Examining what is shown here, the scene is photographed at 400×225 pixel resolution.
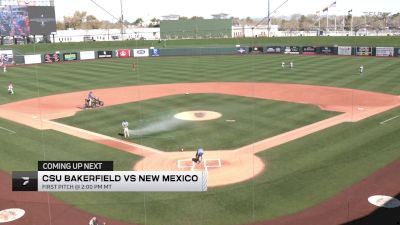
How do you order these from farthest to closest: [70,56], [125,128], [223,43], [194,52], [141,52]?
[223,43]
[194,52]
[141,52]
[70,56]
[125,128]

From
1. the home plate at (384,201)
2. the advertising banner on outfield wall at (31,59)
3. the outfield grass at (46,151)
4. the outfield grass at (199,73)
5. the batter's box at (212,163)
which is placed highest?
the advertising banner on outfield wall at (31,59)

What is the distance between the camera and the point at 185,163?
22.8m

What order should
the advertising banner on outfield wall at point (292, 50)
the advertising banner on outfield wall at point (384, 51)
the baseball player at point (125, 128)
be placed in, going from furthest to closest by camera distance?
the advertising banner on outfield wall at point (292, 50) → the advertising banner on outfield wall at point (384, 51) → the baseball player at point (125, 128)

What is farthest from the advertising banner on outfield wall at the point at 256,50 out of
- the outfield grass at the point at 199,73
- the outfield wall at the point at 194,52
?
the outfield grass at the point at 199,73

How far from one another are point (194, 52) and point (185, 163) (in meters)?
68.1

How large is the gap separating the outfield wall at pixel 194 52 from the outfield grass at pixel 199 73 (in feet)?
14.7

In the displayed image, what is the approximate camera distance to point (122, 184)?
13094 millimetres

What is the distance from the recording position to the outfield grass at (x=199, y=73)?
4912 cm

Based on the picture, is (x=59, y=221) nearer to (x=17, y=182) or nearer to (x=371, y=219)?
(x=17, y=182)

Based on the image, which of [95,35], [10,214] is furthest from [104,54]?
[10,214]

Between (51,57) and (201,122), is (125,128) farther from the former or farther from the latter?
(51,57)

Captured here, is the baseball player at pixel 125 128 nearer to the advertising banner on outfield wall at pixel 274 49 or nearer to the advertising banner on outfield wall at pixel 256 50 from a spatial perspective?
the advertising banner on outfield wall at pixel 274 49

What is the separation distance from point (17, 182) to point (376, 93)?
123 feet

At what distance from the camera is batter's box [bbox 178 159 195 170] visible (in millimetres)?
22239
